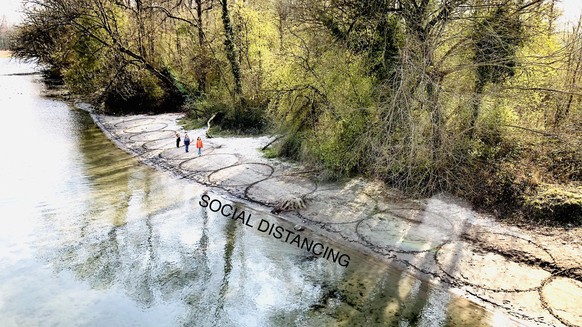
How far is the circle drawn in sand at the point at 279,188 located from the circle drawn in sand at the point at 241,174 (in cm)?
38

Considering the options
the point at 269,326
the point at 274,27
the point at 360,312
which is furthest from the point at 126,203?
the point at 274,27

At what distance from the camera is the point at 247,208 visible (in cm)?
970

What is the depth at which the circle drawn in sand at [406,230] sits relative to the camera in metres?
7.62

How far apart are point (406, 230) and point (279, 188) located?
3.73 metres

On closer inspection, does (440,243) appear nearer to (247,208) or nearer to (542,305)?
(542,305)

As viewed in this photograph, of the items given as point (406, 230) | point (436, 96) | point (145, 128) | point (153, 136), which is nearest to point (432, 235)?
point (406, 230)

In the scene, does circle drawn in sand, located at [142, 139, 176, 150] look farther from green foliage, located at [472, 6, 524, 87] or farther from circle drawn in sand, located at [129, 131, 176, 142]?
green foliage, located at [472, 6, 524, 87]

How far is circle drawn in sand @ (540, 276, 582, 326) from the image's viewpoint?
18.3 feet

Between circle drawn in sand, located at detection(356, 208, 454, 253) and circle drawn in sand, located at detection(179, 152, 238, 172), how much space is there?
18.4 feet

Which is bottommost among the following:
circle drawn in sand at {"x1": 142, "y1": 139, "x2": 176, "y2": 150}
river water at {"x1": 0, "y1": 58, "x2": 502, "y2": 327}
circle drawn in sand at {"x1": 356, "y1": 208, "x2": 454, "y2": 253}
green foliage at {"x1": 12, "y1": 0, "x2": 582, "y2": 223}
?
river water at {"x1": 0, "y1": 58, "x2": 502, "y2": 327}

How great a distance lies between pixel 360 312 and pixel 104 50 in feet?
64.0

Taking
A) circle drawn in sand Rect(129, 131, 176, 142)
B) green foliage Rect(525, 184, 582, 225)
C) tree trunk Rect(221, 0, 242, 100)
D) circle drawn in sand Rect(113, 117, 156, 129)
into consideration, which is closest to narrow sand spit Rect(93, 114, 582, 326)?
green foliage Rect(525, 184, 582, 225)

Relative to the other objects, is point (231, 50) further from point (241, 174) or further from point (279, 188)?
point (279, 188)

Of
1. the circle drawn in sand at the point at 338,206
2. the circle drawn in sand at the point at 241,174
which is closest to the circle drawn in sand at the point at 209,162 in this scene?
the circle drawn in sand at the point at 241,174
